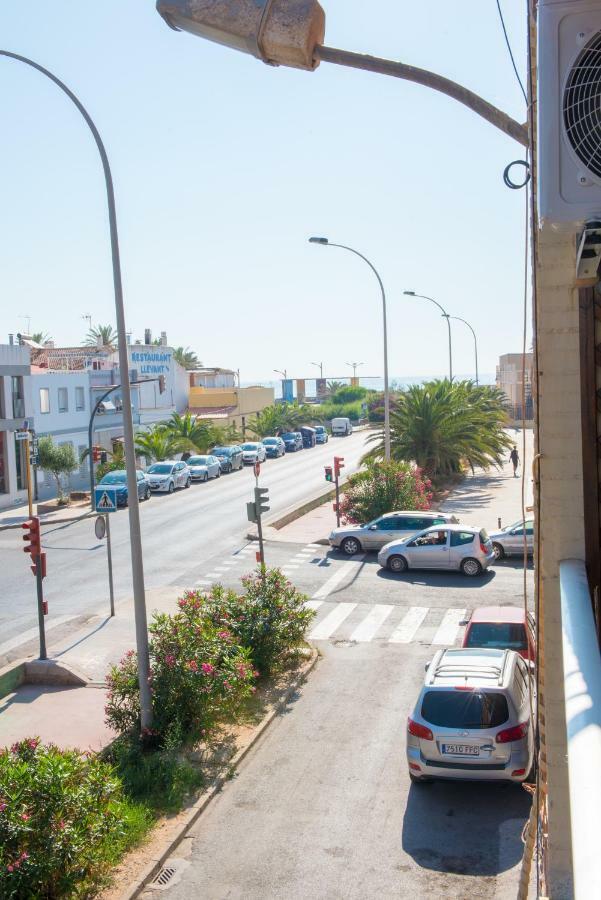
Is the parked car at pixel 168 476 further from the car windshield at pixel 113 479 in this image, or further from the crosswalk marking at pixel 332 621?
the crosswalk marking at pixel 332 621

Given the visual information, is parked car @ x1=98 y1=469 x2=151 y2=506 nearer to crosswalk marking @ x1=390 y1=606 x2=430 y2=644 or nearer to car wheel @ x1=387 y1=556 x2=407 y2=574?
car wheel @ x1=387 y1=556 x2=407 y2=574

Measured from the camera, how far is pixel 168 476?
39.5 meters

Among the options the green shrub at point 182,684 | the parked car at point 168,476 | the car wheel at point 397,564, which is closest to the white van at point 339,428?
the parked car at point 168,476

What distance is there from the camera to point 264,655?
1420 centimetres

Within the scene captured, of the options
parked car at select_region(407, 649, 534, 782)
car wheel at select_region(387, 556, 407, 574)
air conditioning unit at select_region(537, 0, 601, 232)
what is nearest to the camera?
air conditioning unit at select_region(537, 0, 601, 232)

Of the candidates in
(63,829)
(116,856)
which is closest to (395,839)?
(116,856)

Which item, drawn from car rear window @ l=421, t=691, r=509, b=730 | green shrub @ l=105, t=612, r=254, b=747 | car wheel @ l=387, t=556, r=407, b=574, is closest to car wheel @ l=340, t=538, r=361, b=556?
car wheel @ l=387, t=556, r=407, b=574

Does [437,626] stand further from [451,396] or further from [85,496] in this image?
[85,496]

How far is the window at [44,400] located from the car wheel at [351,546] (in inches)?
840

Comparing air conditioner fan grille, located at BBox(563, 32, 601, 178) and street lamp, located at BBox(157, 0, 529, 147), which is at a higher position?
street lamp, located at BBox(157, 0, 529, 147)

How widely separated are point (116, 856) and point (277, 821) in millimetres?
1800

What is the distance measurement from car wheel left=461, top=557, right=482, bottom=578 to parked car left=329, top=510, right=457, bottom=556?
243 cm

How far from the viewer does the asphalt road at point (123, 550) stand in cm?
1950

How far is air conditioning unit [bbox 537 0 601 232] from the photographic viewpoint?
3.35 meters
